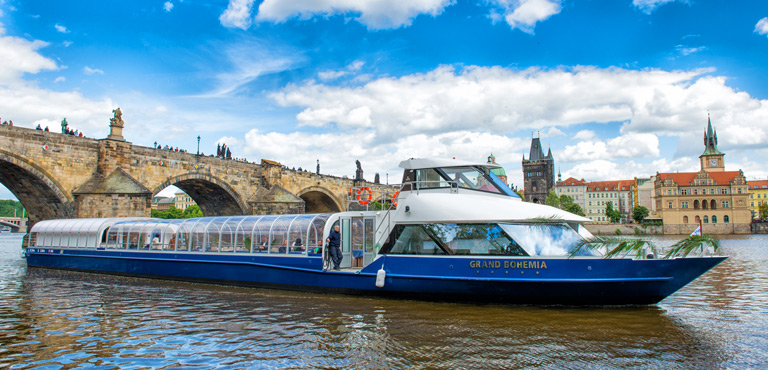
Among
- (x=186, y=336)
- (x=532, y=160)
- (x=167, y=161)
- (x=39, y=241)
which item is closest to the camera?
(x=186, y=336)

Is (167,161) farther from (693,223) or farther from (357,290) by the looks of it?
(693,223)

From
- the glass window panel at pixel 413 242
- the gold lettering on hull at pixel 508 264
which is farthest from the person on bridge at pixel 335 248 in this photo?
the gold lettering on hull at pixel 508 264

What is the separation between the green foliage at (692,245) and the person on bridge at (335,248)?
22.1 ft

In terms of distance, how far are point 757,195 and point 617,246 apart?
124 meters

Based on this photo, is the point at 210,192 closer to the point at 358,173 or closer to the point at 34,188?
the point at 34,188

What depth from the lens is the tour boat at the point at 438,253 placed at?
9000mm

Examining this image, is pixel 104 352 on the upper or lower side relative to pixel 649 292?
lower

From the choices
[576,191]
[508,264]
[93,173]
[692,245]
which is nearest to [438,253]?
[508,264]

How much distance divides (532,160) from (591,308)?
115607mm

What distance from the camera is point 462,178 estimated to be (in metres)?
11.7

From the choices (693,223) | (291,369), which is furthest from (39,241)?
(693,223)

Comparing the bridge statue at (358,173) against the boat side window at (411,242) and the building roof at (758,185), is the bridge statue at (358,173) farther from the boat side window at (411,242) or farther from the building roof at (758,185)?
the building roof at (758,185)

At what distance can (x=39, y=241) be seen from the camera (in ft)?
58.7

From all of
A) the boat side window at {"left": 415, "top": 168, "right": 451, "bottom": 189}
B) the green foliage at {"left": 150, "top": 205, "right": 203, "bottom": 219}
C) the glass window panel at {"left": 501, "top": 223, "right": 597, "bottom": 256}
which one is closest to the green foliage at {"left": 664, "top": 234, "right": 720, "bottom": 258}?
the glass window panel at {"left": 501, "top": 223, "right": 597, "bottom": 256}
